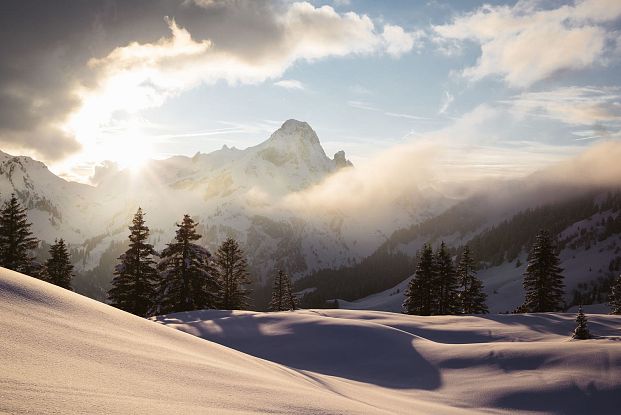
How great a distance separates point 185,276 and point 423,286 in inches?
904

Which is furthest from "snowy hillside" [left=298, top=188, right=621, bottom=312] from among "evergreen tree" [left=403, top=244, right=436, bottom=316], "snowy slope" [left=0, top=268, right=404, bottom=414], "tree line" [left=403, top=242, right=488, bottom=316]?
"snowy slope" [left=0, top=268, right=404, bottom=414]

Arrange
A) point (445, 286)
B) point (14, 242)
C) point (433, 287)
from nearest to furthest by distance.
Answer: point (14, 242), point (433, 287), point (445, 286)

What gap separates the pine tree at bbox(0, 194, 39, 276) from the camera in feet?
100

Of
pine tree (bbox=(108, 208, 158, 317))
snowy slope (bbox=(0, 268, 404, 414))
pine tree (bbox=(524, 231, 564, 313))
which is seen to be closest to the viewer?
snowy slope (bbox=(0, 268, 404, 414))

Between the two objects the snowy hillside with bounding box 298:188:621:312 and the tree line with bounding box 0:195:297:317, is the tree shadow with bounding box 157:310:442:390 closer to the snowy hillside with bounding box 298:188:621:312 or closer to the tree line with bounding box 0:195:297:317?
the tree line with bounding box 0:195:297:317

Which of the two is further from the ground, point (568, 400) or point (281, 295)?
point (568, 400)

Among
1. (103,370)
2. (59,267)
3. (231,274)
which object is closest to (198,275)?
(231,274)

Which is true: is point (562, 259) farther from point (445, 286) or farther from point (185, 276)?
point (185, 276)

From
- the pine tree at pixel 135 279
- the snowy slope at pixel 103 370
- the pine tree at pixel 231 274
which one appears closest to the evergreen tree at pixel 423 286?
the pine tree at pixel 231 274

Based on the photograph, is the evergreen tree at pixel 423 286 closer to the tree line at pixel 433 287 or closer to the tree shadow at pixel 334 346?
the tree line at pixel 433 287

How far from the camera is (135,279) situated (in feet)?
100

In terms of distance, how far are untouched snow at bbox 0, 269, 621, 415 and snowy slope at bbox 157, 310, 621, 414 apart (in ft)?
0.13

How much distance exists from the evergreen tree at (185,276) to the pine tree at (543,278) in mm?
29641

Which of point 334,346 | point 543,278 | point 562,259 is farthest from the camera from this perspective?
point 562,259
